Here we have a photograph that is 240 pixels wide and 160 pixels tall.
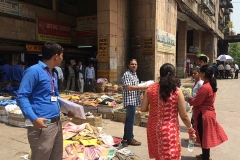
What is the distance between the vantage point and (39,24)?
12812 millimetres

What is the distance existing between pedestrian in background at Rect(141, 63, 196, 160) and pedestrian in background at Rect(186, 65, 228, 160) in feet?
3.75

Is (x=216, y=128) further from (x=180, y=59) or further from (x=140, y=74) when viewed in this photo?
(x=180, y=59)

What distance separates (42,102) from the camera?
237 cm

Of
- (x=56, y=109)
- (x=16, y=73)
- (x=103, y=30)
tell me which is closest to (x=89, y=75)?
(x=103, y=30)

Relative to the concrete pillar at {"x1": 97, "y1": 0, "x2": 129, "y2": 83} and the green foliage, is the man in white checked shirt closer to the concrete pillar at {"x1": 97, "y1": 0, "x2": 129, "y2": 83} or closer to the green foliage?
the concrete pillar at {"x1": 97, "y1": 0, "x2": 129, "y2": 83}

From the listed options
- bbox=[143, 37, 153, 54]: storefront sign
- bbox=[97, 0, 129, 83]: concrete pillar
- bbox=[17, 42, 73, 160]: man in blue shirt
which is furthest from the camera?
bbox=[143, 37, 153, 54]: storefront sign

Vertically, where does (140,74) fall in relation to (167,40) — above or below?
below

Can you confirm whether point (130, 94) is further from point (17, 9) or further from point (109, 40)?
point (17, 9)

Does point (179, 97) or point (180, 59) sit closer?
point (179, 97)

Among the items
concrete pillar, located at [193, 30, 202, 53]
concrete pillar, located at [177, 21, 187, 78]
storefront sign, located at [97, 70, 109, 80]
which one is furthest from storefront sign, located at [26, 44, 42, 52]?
concrete pillar, located at [193, 30, 202, 53]

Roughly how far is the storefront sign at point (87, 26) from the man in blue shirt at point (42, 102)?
12337 mm

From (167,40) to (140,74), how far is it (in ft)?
9.53

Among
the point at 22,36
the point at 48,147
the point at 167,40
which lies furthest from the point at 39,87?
the point at 167,40

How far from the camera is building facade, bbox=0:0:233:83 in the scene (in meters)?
10.7
